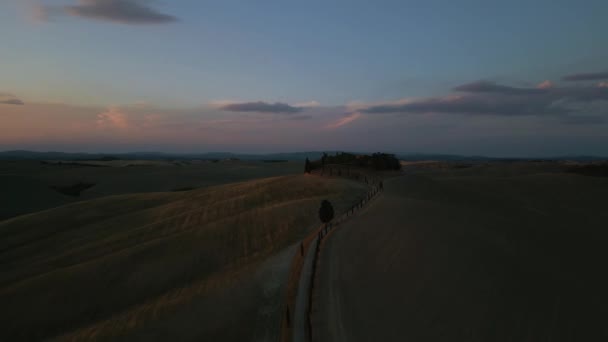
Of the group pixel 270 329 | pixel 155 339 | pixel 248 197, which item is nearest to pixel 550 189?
pixel 248 197

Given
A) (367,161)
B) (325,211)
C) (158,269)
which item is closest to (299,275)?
(325,211)

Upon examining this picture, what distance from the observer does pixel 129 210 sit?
48312 mm

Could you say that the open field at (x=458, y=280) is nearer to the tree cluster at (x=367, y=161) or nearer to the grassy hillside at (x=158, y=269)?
the grassy hillside at (x=158, y=269)

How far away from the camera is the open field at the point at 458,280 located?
31.8 feet

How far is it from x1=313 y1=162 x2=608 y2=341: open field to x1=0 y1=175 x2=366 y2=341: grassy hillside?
10.9ft

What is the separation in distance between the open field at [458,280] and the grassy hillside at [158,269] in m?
3.32

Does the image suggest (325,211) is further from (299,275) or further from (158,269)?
(158,269)

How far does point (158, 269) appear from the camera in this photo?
23.0 m

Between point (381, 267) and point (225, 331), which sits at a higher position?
point (381, 267)

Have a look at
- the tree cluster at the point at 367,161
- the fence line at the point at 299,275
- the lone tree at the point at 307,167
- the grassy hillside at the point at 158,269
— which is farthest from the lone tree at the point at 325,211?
the tree cluster at the point at 367,161

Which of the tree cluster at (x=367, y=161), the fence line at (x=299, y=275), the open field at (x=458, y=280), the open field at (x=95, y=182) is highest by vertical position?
the tree cluster at (x=367, y=161)

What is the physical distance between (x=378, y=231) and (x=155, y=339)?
11628 mm

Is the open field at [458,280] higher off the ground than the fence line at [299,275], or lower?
higher

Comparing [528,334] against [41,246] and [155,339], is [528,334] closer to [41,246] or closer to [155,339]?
[155,339]
